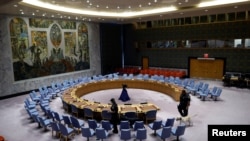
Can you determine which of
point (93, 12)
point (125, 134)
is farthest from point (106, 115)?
point (93, 12)

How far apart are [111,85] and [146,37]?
28.1ft

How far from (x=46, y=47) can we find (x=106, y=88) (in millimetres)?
5764

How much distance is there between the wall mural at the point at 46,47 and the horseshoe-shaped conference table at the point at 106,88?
13.6 feet

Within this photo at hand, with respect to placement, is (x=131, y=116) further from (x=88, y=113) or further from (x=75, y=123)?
(x=75, y=123)

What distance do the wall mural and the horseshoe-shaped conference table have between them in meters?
4.13

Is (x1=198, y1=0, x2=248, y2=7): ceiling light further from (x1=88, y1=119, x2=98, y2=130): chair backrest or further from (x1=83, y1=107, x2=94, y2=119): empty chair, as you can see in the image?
(x1=88, y1=119, x2=98, y2=130): chair backrest

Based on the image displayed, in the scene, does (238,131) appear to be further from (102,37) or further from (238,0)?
(102,37)

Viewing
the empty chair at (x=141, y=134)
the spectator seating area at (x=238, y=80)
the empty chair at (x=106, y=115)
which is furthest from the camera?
the spectator seating area at (x=238, y=80)

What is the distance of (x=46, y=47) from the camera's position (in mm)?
16125

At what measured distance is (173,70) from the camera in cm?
2030

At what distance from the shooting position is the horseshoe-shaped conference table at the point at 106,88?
923 cm

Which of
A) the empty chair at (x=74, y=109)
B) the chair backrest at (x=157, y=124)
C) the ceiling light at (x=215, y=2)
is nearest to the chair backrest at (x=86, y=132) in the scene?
the chair backrest at (x=157, y=124)

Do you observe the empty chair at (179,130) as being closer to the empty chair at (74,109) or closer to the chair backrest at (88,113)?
the chair backrest at (88,113)

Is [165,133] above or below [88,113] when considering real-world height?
below
